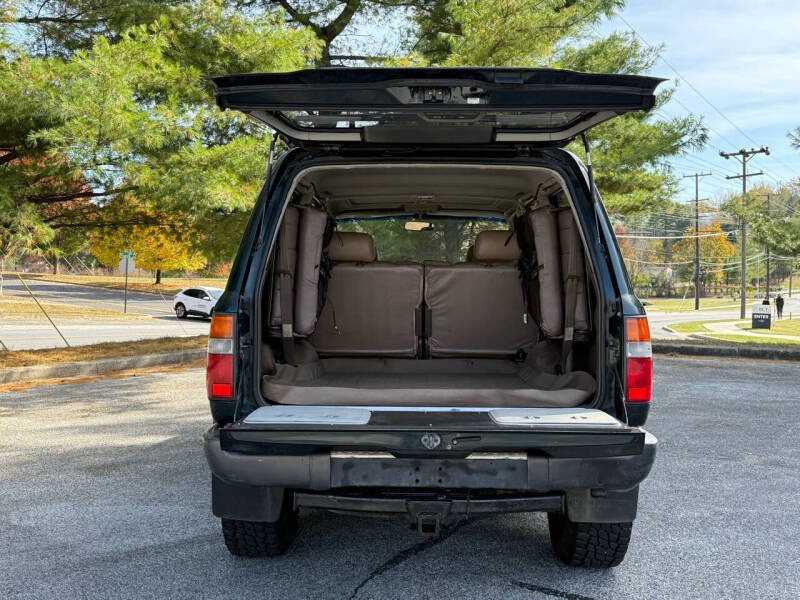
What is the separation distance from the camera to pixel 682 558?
135 inches

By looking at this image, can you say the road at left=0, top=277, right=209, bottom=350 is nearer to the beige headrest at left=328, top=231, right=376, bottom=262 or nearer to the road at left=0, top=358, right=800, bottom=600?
the road at left=0, top=358, right=800, bottom=600

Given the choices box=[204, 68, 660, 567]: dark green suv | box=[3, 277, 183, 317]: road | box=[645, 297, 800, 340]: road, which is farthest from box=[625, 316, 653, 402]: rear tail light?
box=[3, 277, 183, 317]: road

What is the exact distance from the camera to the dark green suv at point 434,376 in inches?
109

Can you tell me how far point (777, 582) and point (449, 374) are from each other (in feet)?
7.51

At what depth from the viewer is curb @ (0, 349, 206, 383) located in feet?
33.5

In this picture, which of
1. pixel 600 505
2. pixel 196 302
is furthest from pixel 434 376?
pixel 196 302

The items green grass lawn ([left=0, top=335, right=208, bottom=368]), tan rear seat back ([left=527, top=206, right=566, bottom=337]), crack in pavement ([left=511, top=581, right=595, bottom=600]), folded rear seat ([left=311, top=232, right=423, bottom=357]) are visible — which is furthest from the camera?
green grass lawn ([left=0, top=335, right=208, bottom=368])

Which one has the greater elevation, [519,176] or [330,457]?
[519,176]

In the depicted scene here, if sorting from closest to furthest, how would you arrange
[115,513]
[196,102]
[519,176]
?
[115,513]
[519,176]
[196,102]

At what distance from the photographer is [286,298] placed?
4.08 meters

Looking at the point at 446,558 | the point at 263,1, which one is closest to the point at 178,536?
the point at 446,558

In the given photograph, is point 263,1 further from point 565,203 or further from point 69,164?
point 565,203

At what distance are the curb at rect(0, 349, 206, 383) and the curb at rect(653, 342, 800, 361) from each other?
362 inches

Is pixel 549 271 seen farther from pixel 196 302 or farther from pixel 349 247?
pixel 196 302
